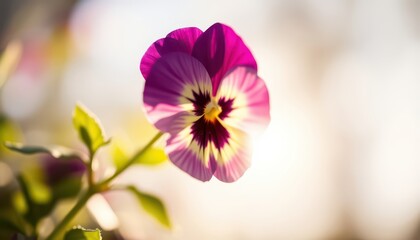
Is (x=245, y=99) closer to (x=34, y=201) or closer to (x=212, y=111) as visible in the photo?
(x=212, y=111)

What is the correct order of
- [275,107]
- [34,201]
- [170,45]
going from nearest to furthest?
1. [170,45]
2. [34,201]
3. [275,107]

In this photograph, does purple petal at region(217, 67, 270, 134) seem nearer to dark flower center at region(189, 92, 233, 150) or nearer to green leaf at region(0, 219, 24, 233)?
dark flower center at region(189, 92, 233, 150)

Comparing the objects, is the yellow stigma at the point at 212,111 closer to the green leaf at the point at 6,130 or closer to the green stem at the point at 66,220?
the green stem at the point at 66,220

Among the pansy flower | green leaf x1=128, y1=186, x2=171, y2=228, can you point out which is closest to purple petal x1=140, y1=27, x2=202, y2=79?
the pansy flower

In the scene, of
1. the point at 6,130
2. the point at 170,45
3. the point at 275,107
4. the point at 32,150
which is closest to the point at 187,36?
the point at 170,45

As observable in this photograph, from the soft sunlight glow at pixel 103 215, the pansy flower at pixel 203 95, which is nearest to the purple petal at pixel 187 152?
the pansy flower at pixel 203 95

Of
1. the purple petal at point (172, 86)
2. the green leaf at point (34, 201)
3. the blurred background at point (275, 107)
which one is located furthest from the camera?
the blurred background at point (275, 107)

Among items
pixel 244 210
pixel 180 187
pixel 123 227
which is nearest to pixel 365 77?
pixel 244 210
